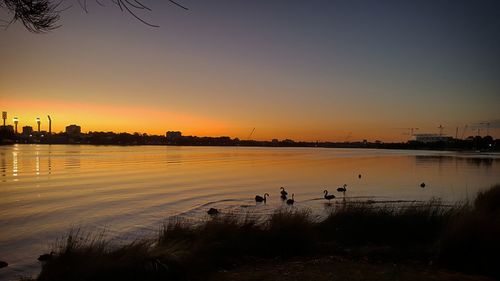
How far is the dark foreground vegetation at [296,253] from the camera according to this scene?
871 centimetres

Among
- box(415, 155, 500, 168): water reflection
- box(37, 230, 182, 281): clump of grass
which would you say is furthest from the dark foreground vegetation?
box(415, 155, 500, 168): water reflection

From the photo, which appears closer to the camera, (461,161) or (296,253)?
(296,253)

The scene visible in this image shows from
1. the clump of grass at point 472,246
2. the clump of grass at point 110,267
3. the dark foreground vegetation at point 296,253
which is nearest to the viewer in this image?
the clump of grass at point 110,267

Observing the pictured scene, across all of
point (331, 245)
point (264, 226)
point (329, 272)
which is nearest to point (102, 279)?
point (329, 272)

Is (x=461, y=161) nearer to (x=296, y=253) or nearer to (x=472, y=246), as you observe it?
(x=472, y=246)

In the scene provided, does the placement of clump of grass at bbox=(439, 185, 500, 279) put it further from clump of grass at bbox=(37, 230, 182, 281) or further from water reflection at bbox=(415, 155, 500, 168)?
water reflection at bbox=(415, 155, 500, 168)

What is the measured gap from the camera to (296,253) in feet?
37.0

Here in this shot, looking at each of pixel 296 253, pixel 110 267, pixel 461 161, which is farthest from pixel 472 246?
pixel 461 161

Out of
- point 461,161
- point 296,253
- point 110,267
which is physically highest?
point 110,267

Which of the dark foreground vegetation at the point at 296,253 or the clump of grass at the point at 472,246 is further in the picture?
the clump of grass at the point at 472,246

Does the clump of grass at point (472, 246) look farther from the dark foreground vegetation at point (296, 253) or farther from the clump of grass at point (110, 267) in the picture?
the clump of grass at point (110, 267)

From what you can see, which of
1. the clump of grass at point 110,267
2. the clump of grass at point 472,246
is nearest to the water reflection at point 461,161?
the clump of grass at point 472,246

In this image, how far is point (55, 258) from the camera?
9.59 meters

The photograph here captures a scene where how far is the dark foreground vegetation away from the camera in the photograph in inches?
343
